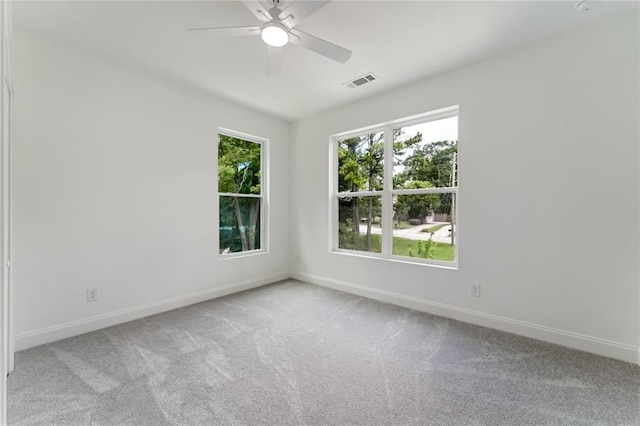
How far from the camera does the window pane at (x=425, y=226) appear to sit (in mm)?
3266

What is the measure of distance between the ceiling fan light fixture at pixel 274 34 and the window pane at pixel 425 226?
2.32 m

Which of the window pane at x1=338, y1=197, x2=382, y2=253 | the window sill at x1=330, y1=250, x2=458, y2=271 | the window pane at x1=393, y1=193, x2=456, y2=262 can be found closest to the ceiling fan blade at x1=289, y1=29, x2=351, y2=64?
the window pane at x1=393, y1=193, x2=456, y2=262

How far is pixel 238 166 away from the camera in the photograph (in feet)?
13.7

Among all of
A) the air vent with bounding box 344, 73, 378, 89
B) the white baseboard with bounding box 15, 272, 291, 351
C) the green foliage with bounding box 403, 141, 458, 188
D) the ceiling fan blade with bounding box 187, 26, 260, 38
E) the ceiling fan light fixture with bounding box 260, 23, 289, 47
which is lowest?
the white baseboard with bounding box 15, 272, 291, 351

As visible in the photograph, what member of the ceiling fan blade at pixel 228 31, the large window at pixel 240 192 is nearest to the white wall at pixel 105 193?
the large window at pixel 240 192

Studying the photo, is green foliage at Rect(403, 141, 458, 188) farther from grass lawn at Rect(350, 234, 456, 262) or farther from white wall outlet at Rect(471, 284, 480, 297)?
white wall outlet at Rect(471, 284, 480, 297)

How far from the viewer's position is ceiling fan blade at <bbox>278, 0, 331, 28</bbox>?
1690 mm

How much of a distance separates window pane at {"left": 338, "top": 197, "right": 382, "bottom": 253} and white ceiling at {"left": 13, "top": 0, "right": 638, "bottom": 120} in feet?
5.17

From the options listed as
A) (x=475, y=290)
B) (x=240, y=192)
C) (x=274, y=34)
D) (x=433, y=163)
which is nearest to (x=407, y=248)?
(x=475, y=290)

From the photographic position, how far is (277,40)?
1.99 m

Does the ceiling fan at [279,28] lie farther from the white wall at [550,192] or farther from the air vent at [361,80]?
the white wall at [550,192]

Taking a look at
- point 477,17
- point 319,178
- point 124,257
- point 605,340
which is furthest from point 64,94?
point 605,340

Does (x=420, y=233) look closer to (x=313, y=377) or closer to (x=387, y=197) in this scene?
(x=387, y=197)

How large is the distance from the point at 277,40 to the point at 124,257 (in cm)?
256
